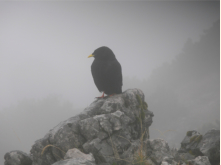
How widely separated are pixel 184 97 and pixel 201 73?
30.1 metres

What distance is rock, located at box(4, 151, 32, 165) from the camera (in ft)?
16.8

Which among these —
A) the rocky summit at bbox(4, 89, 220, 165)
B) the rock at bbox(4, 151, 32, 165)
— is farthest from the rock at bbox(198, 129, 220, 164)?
the rock at bbox(4, 151, 32, 165)

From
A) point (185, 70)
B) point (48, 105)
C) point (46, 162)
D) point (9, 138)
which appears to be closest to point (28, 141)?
point (9, 138)

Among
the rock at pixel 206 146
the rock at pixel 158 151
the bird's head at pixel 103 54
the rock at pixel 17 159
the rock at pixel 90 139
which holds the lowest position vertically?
the rock at pixel 206 146

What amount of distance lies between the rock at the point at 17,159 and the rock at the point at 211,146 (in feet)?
20.8

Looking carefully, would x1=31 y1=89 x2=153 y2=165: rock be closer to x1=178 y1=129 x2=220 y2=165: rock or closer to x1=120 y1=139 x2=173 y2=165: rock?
x1=120 y1=139 x2=173 y2=165: rock

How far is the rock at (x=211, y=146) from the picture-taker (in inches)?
188

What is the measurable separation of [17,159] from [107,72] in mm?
4971

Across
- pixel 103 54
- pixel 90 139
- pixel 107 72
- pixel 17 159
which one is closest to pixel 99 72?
pixel 107 72

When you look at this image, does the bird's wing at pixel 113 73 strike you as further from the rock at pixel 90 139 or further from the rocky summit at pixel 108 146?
the rock at pixel 90 139

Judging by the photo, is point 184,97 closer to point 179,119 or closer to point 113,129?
point 179,119

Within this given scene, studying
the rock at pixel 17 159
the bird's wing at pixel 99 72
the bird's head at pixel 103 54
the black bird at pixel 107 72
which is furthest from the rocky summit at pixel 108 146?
the bird's head at pixel 103 54

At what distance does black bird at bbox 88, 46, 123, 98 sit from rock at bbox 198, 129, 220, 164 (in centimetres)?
414

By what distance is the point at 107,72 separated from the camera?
715 cm
